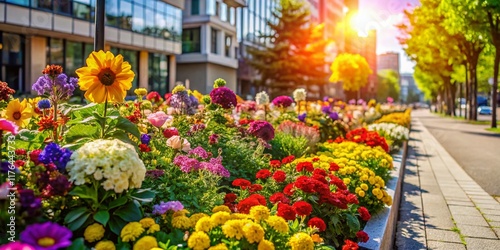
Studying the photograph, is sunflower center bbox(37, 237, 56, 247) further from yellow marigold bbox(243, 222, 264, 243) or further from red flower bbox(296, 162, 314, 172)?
red flower bbox(296, 162, 314, 172)

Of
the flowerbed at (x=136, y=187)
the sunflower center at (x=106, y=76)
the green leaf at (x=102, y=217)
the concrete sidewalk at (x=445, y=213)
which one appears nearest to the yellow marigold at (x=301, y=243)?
the flowerbed at (x=136, y=187)

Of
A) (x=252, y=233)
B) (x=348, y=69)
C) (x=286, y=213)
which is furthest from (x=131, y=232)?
(x=348, y=69)

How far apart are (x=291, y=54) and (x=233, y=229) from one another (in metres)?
39.7

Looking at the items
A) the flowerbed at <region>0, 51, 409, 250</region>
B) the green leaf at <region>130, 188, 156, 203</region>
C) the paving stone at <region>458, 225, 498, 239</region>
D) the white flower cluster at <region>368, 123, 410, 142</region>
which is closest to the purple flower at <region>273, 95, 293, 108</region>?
the white flower cluster at <region>368, 123, 410, 142</region>

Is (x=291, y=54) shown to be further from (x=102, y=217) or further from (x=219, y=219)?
(x=102, y=217)

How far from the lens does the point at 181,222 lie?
8.85 feet

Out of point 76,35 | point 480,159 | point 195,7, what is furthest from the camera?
point 195,7

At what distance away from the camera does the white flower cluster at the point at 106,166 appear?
2.38 meters

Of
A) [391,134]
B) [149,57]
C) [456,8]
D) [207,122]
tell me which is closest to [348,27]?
[149,57]

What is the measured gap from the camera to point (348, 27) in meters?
92.6

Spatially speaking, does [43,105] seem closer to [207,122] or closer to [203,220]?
[203,220]

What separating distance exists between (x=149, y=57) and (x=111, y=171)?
112ft

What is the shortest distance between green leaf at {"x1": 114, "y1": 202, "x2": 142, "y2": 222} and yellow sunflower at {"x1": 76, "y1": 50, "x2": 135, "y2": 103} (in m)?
0.77

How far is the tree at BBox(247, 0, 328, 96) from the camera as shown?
4031cm
